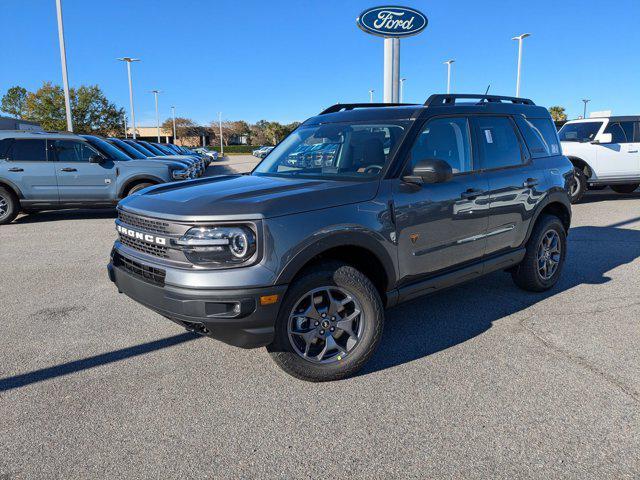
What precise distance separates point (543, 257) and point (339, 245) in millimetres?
2907

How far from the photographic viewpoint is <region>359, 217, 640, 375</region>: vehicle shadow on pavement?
12.4 feet

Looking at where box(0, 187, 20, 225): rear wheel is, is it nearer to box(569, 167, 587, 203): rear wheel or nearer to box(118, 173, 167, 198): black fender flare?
box(118, 173, 167, 198): black fender flare

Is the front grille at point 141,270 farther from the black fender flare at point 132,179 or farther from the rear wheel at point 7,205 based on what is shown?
the rear wheel at point 7,205

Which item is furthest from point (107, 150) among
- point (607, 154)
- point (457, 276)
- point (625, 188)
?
point (625, 188)

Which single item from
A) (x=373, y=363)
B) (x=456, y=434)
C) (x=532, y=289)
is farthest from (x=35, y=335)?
(x=532, y=289)

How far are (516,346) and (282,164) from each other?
243 cm

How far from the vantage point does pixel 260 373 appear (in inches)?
134

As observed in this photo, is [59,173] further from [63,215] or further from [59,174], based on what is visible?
[63,215]

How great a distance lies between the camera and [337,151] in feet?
13.1

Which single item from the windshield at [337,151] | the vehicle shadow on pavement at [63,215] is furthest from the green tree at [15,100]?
the windshield at [337,151]

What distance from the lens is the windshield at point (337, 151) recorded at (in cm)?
368

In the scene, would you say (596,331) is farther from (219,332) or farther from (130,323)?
(130,323)

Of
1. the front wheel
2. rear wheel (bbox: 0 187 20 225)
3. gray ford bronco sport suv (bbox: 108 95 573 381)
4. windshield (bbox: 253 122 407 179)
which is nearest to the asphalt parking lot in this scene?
the front wheel

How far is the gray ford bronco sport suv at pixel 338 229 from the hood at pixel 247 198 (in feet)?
0.03
